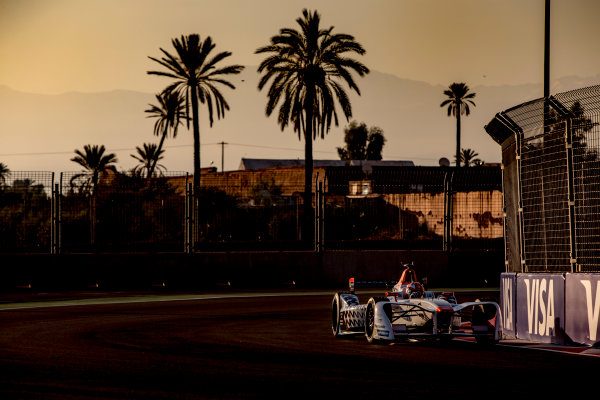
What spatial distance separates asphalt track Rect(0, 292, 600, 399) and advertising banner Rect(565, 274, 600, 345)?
65cm

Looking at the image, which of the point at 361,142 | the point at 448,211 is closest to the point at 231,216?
the point at 448,211

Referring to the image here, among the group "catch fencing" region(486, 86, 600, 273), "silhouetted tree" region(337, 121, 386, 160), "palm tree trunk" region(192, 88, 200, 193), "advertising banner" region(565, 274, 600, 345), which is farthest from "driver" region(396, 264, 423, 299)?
"silhouetted tree" region(337, 121, 386, 160)

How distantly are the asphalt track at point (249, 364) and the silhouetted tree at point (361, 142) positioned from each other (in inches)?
4347

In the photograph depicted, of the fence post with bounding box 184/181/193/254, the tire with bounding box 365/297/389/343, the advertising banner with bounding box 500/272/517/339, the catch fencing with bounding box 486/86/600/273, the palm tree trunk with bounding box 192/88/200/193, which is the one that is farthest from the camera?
the palm tree trunk with bounding box 192/88/200/193

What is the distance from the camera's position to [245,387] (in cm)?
830

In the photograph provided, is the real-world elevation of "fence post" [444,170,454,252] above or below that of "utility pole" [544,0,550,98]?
below

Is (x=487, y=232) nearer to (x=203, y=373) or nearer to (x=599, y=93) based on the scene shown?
(x=599, y=93)

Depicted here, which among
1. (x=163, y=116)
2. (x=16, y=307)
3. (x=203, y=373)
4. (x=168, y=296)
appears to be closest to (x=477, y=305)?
(x=203, y=373)

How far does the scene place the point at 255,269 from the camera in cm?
2716

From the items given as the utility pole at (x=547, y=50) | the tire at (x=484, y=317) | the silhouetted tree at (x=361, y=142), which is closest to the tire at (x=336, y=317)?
the tire at (x=484, y=317)

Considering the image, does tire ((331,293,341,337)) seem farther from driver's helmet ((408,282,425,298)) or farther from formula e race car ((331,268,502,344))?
driver's helmet ((408,282,425,298))

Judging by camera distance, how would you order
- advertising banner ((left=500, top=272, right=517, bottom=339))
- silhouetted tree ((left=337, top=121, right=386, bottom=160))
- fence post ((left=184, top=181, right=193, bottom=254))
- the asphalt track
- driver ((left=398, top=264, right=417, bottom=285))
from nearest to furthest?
the asphalt track → driver ((left=398, top=264, right=417, bottom=285)) → advertising banner ((left=500, top=272, right=517, bottom=339)) → fence post ((left=184, top=181, right=193, bottom=254)) → silhouetted tree ((left=337, top=121, right=386, bottom=160))

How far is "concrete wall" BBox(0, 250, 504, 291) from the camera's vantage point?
2586cm

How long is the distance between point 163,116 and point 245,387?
59853 mm
